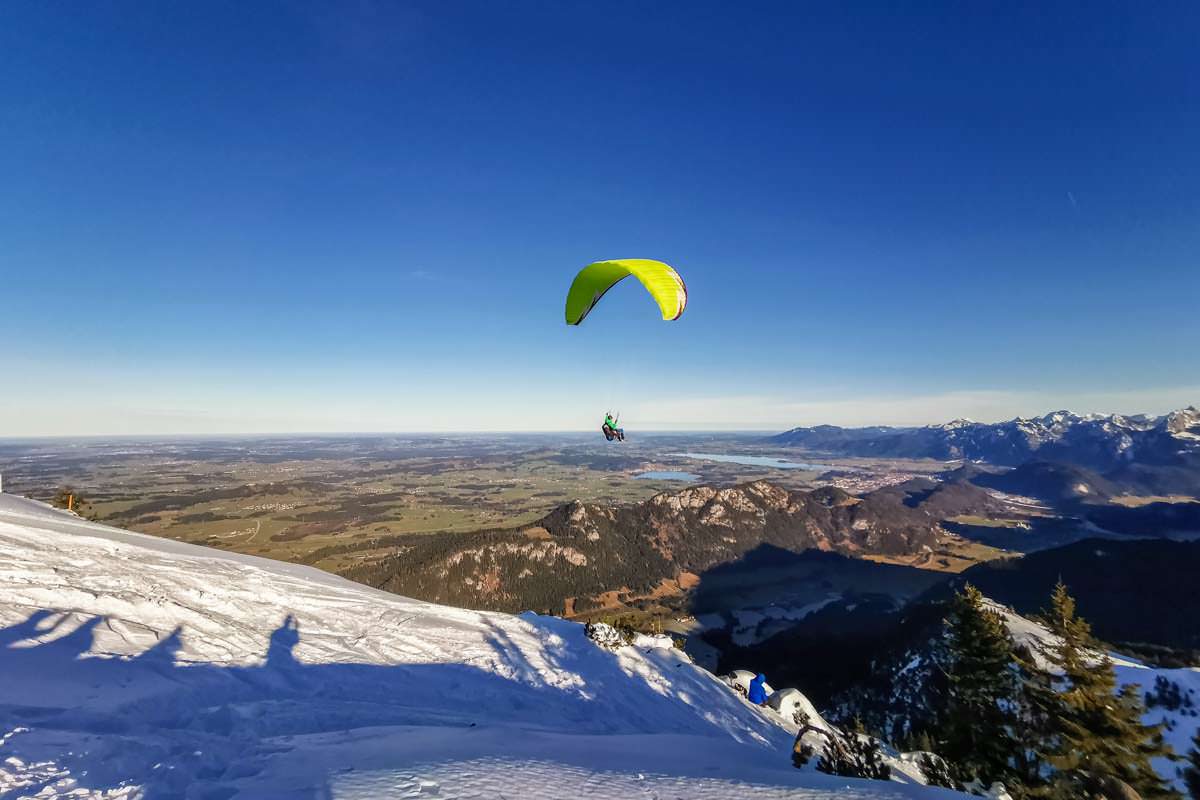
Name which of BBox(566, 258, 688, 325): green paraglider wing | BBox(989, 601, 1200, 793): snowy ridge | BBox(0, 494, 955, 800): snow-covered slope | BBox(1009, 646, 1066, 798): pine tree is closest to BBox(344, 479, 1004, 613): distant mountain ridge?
BBox(989, 601, 1200, 793): snowy ridge

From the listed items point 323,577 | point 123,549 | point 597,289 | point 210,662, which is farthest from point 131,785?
point 323,577

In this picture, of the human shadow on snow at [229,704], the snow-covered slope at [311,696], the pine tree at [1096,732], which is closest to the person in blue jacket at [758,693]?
the snow-covered slope at [311,696]

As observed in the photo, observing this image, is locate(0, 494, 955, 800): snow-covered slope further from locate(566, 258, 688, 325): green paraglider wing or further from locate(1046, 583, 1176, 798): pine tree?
locate(566, 258, 688, 325): green paraglider wing

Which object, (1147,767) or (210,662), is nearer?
(210,662)

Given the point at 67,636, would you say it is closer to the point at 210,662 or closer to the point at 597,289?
the point at 210,662

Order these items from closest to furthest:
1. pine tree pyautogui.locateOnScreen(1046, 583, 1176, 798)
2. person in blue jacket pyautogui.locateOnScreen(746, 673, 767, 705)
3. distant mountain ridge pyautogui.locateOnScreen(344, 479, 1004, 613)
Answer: pine tree pyautogui.locateOnScreen(1046, 583, 1176, 798) → person in blue jacket pyautogui.locateOnScreen(746, 673, 767, 705) → distant mountain ridge pyautogui.locateOnScreen(344, 479, 1004, 613)

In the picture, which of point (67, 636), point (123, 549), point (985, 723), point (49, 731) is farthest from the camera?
point (123, 549)
